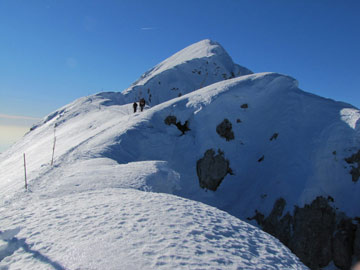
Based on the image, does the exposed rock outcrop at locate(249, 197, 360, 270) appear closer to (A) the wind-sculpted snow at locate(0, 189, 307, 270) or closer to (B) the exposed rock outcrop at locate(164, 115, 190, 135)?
(B) the exposed rock outcrop at locate(164, 115, 190, 135)

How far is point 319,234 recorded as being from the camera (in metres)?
14.5

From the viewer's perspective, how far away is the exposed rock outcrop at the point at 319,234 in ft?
46.4

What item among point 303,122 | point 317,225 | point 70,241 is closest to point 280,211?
point 317,225

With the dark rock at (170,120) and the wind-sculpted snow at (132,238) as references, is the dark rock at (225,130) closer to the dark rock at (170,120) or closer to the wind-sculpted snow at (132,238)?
the dark rock at (170,120)

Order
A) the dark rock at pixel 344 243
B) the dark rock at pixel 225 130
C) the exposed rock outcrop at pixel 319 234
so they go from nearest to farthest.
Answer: the dark rock at pixel 344 243 < the exposed rock outcrop at pixel 319 234 < the dark rock at pixel 225 130

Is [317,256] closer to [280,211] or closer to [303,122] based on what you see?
[280,211]

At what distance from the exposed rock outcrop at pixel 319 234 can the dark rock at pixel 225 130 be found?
6686 mm

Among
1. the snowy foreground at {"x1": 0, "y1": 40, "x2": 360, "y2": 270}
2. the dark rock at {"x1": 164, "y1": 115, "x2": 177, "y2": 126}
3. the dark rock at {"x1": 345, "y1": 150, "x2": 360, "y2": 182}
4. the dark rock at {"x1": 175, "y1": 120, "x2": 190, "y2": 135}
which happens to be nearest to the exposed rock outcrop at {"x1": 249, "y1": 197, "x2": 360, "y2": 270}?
the snowy foreground at {"x1": 0, "y1": 40, "x2": 360, "y2": 270}

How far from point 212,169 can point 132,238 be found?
46.4 feet

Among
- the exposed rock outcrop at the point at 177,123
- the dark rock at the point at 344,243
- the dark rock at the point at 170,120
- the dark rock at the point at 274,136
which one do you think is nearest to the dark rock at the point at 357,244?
the dark rock at the point at 344,243

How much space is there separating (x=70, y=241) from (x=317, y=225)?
48.4 ft

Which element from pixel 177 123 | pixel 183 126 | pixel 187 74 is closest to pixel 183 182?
pixel 183 126

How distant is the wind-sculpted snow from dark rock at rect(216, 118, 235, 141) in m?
13.6

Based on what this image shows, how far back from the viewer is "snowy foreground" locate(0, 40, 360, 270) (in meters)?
4.42
